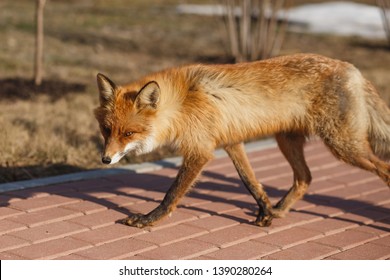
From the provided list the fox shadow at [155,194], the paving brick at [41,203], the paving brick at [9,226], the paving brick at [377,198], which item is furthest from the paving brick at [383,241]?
the paving brick at [9,226]

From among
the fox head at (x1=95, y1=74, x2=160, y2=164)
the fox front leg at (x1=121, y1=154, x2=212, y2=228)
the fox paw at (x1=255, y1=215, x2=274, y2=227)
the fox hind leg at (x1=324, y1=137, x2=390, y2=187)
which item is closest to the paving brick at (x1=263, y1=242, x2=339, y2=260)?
the fox paw at (x1=255, y1=215, x2=274, y2=227)

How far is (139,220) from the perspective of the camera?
493 centimetres

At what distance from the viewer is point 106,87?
4801mm

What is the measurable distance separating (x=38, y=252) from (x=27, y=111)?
12.4 ft

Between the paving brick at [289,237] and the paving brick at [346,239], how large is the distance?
9 cm

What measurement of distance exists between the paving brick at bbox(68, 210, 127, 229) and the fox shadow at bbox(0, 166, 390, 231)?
9cm

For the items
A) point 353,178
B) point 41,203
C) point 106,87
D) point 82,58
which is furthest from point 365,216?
point 82,58

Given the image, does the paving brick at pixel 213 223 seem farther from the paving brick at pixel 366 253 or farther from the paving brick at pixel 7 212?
the paving brick at pixel 7 212

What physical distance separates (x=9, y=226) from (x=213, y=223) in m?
1.37

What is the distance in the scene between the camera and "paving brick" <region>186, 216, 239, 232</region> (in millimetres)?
4977

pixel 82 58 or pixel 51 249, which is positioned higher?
pixel 51 249

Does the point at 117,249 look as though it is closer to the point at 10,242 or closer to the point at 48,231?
the point at 48,231

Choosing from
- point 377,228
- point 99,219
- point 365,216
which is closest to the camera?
point 99,219

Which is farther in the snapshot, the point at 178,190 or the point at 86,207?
the point at 86,207
